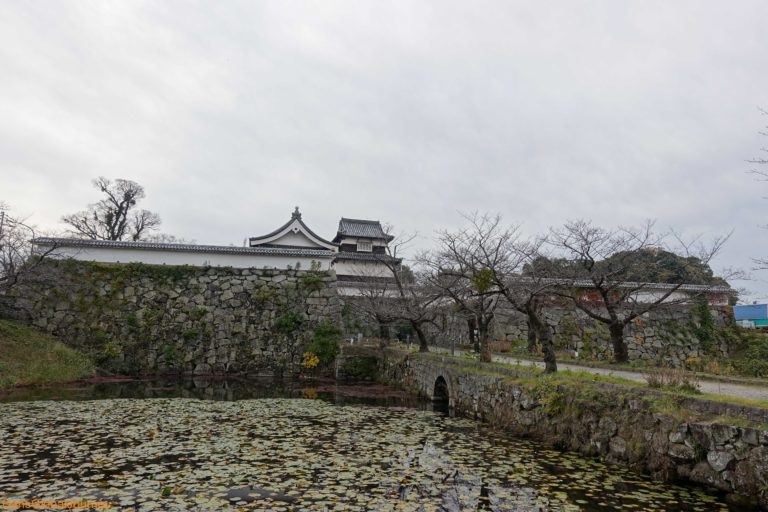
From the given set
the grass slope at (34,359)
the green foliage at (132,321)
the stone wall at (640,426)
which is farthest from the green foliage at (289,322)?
the stone wall at (640,426)

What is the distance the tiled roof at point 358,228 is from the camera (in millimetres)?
31359

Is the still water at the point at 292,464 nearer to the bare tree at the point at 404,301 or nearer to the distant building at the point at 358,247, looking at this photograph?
the bare tree at the point at 404,301

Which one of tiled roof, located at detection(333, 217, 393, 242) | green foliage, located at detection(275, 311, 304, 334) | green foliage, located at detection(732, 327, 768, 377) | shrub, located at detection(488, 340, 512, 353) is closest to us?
green foliage, located at detection(732, 327, 768, 377)

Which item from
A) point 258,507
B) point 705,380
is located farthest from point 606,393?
point 258,507

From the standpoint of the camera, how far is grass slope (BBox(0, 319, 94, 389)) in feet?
42.8

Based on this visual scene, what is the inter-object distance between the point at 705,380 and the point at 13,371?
16.8 meters

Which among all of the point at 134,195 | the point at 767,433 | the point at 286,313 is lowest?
the point at 767,433

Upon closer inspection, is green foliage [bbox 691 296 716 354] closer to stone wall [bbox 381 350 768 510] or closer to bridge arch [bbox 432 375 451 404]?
bridge arch [bbox 432 375 451 404]

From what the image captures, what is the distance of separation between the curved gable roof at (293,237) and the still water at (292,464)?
1602cm

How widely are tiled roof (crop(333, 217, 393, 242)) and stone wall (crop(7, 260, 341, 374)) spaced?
11548 millimetres

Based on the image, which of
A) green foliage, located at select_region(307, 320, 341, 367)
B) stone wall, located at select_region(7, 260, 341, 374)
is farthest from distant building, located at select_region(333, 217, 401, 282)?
green foliage, located at select_region(307, 320, 341, 367)

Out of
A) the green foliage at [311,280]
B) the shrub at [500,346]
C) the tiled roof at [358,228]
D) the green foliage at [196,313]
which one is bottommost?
the shrub at [500,346]

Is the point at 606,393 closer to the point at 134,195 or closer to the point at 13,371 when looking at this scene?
the point at 13,371

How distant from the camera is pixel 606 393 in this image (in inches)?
262
